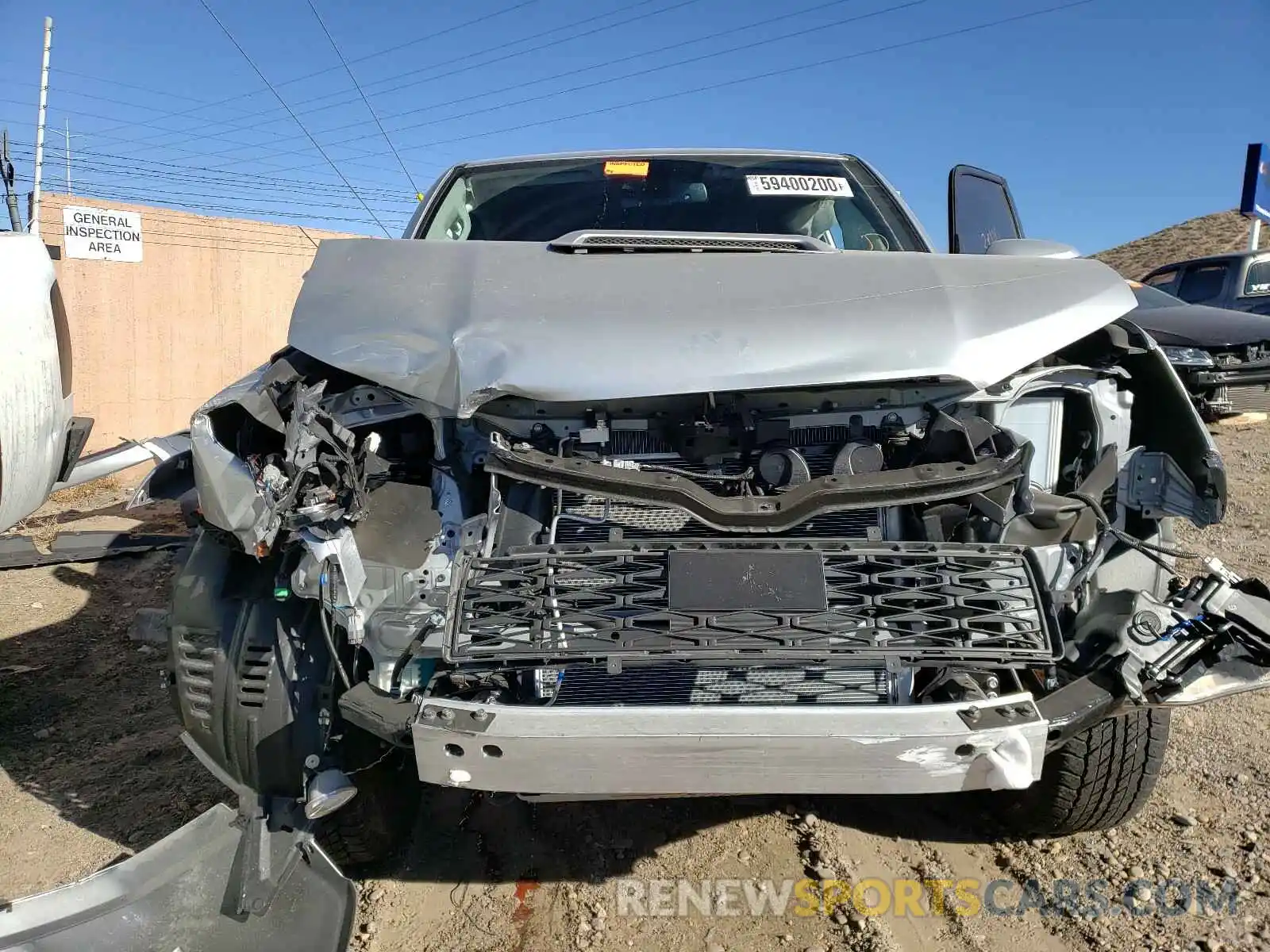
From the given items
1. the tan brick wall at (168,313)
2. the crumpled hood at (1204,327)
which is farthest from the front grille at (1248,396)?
the tan brick wall at (168,313)

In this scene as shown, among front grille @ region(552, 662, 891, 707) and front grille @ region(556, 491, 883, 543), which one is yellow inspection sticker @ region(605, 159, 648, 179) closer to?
front grille @ region(556, 491, 883, 543)

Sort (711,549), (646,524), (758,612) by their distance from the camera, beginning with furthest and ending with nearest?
1. (646,524)
2. (711,549)
3. (758,612)

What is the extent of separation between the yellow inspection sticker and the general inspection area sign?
307 inches

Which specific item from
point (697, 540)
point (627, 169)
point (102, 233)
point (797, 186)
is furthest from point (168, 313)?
point (697, 540)

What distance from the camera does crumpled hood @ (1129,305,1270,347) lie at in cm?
753

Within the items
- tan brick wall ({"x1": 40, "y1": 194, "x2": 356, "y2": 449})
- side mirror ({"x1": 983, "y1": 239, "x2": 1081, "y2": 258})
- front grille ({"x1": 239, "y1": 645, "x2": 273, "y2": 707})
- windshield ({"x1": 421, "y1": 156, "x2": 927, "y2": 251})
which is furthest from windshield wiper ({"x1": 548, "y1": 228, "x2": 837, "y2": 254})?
tan brick wall ({"x1": 40, "y1": 194, "x2": 356, "y2": 449})

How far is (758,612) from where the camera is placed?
73.9 inches

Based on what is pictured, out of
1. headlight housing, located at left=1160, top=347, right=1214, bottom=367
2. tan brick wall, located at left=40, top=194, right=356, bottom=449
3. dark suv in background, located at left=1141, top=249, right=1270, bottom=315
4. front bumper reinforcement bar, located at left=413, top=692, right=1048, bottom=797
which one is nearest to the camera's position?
front bumper reinforcement bar, located at left=413, top=692, right=1048, bottom=797

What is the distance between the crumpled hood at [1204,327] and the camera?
753cm

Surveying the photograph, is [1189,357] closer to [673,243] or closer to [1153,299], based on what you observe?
[1153,299]

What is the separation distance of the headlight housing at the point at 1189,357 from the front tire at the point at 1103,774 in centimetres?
570

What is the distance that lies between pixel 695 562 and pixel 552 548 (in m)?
0.36

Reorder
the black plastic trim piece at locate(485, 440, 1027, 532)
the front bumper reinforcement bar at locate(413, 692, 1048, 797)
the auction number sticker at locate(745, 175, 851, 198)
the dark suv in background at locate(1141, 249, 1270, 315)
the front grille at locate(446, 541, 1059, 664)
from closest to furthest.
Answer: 1. the front bumper reinforcement bar at locate(413, 692, 1048, 797)
2. the front grille at locate(446, 541, 1059, 664)
3. the black plastic trim piece at locate(485, 440, 1027, 532)
4. the auction number sticker at locate(745, 175, 851, 198)
5. the dark suv in background at locate(1141, 249, 1270, 315)

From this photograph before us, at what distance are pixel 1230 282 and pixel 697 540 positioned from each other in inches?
443
